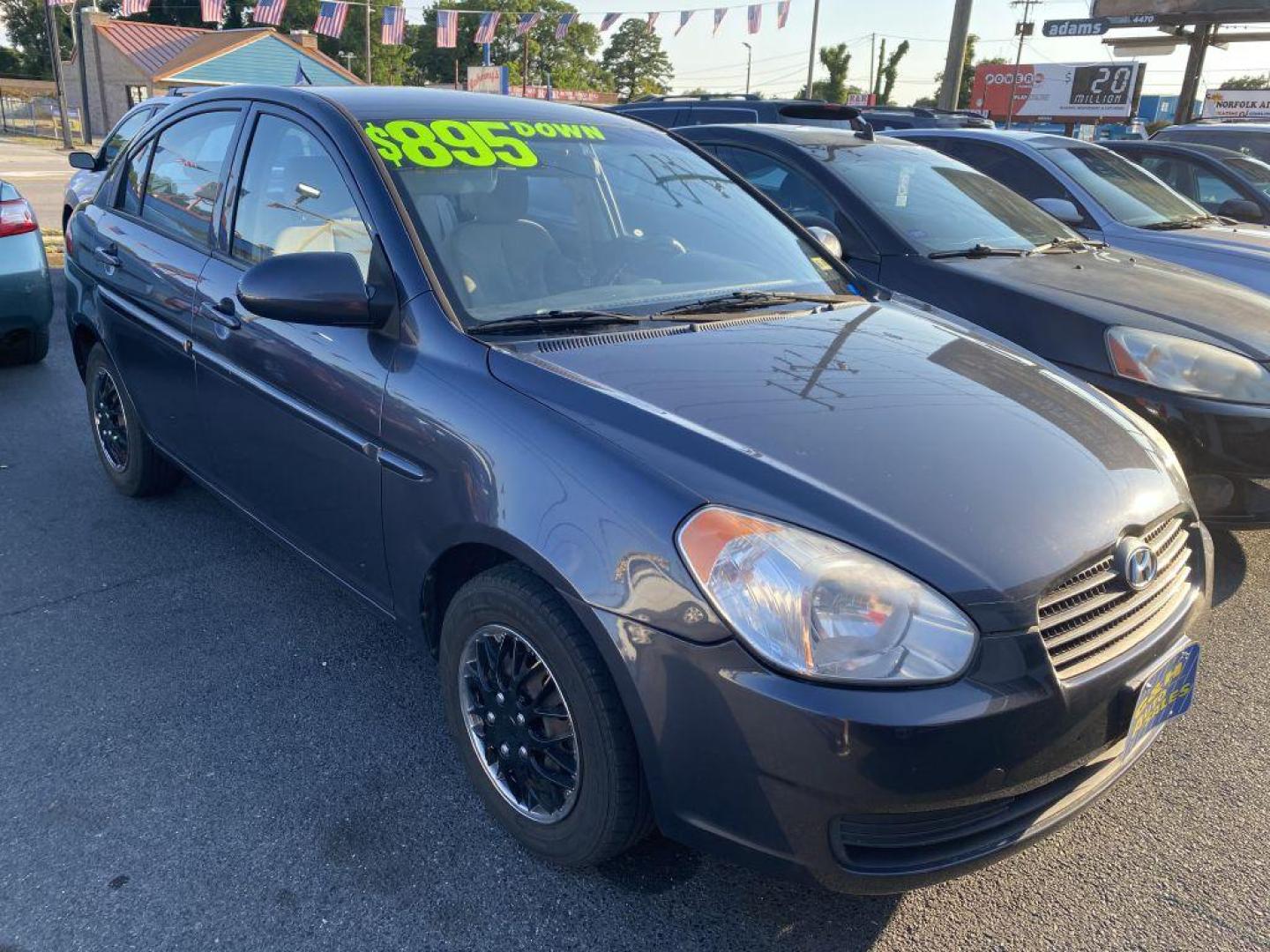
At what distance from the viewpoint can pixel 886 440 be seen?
2.04 meters

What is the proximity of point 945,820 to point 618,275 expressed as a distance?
1.69 metres

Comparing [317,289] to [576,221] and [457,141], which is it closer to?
[457,141]

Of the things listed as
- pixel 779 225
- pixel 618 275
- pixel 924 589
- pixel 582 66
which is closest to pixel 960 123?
pixel 779 225

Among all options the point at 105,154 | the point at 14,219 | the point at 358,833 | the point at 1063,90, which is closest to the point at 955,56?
the point at 105,154

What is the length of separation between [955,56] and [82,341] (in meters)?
12.3

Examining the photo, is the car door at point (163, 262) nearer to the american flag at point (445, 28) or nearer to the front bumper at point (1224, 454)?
the front bumper at point (1224, 454)

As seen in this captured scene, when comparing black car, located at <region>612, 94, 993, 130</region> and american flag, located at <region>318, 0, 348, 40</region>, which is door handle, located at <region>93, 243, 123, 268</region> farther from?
american flag, located at <region>318, 0, 348, 40</region>

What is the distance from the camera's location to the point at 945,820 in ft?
5.72

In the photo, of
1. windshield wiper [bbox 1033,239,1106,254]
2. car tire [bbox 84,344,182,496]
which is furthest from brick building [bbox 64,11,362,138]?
windshield wiper [bbox 1033,239,1106,254]

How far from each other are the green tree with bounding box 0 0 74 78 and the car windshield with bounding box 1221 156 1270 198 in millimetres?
79297

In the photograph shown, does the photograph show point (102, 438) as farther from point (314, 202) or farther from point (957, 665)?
point (957, 665)

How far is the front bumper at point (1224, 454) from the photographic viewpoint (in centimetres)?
334

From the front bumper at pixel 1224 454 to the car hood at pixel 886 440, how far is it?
1.09 metres

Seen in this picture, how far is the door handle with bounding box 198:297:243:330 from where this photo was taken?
294cm
